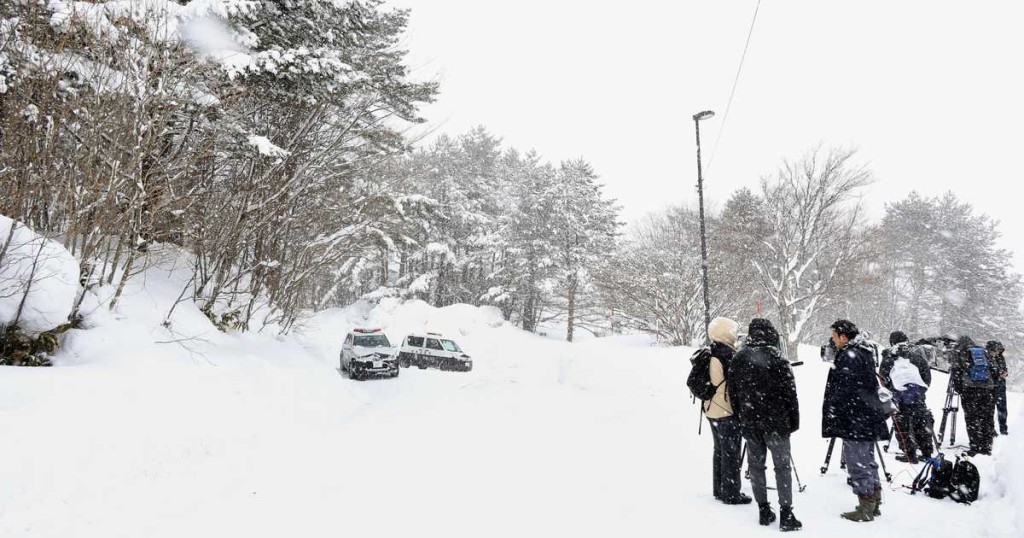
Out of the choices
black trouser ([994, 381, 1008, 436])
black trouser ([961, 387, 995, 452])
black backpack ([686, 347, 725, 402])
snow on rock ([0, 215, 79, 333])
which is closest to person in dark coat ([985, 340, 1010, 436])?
black trouser ([994, 381, 1008, 436])

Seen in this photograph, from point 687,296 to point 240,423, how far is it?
21.0m

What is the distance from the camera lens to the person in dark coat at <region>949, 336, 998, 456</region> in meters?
6.77

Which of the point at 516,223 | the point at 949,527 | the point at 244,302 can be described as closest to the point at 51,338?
the point at 244,302

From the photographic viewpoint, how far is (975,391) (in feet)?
23.1

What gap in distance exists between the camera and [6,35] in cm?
668

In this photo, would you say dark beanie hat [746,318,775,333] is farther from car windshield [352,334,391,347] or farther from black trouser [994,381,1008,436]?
car windshield [352,334,391,347]

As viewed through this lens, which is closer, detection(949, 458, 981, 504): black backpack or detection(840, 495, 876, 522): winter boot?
detection(840, 495, 876, 522): winter boot

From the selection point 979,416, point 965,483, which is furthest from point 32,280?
point 979,416

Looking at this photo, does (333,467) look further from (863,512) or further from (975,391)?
(975,391)

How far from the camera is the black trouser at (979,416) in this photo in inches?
265

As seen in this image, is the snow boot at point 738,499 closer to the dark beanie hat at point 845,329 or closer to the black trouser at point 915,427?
the dark beanie hat at point 845,329

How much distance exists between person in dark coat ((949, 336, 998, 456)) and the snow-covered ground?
49.0 inches

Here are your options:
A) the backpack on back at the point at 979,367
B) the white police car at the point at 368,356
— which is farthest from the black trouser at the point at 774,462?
the white police car at the point at 368,356

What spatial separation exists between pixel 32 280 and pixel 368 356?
10440 millimetres
